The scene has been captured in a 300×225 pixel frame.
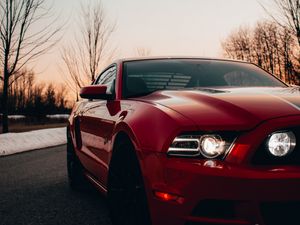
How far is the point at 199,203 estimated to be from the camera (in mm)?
2277

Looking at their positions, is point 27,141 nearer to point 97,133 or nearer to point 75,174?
point 75,174

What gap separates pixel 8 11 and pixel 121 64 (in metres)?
11.9

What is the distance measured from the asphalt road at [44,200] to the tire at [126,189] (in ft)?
2.46

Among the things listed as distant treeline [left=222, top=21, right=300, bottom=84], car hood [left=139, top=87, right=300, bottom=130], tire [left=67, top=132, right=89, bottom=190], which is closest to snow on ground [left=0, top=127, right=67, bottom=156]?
tire [left=67, top=132, right=89, bottom=190]

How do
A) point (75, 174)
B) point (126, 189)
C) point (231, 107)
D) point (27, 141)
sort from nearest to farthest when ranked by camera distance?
point (231, 107) → point (126, 189) → point (75, 174) → point (27, 141)

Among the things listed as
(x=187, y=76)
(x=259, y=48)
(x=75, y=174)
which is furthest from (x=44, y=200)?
(x=259, y=48)

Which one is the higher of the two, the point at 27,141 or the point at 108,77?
the point at 108,77

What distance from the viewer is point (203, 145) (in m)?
2.37

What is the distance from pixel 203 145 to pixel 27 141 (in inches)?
461

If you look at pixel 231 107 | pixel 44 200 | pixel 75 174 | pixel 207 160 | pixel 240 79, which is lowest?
pixel 44 200

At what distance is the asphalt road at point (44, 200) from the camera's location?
410cm

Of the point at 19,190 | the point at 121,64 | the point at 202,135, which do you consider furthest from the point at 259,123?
the point at 19,190

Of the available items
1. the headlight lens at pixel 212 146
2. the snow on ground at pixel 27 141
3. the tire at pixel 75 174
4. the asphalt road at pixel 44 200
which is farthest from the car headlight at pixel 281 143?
the snow on ground at pixel 27 141

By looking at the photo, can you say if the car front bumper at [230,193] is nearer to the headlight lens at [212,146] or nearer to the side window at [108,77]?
the headlight lens at [212,146]
